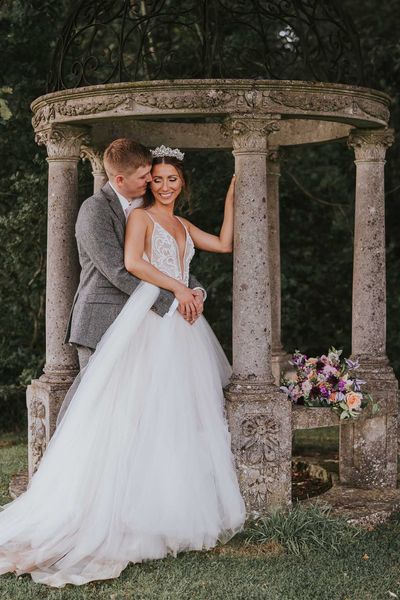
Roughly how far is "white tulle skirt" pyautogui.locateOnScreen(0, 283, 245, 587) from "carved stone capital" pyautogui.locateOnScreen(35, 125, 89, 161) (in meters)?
1.41

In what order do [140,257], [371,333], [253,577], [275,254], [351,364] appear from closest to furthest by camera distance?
[253,577] → [140,257] → [351,364] → [371,333] → [275,254]

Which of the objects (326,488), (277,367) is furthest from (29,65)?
(326,488)

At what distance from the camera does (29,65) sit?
9.87m

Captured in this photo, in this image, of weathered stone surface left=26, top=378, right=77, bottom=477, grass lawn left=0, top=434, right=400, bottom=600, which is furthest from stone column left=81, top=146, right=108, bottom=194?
grass lawn left=0, top=434, right=400, bottom=600

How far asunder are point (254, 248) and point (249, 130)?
32.7 inches

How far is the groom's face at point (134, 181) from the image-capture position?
5742 mm

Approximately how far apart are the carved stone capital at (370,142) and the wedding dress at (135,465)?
2020 mm

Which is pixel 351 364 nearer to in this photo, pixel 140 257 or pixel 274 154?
pixel 140 257

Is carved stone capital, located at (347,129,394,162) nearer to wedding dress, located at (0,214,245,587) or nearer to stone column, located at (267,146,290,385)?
stone column, located at (267,146,290,385)

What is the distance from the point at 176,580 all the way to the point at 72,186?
3104 millimetres

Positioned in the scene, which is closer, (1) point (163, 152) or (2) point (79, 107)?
(1) point (163, 152)

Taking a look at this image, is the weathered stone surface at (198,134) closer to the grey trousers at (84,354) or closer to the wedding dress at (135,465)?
the wedding dress at (135,465)

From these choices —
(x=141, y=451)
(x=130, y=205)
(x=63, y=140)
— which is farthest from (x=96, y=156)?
(x=141, y=451)

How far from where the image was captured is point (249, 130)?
5.84 metres
